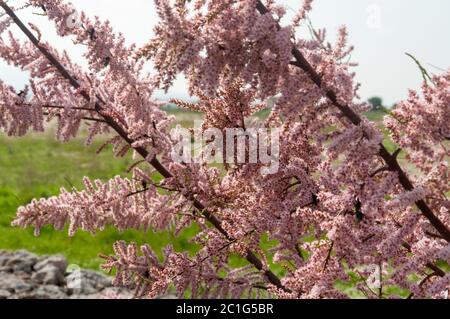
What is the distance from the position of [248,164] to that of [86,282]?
7167 mm

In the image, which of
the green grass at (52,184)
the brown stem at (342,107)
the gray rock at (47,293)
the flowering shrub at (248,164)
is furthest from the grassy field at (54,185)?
the gray rock at (47,293)

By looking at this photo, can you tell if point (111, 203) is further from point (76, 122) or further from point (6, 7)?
point (6, 7)

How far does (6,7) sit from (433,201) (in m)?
2.58

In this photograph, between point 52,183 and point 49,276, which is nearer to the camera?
point 49,276

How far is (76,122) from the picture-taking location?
11.6 ft

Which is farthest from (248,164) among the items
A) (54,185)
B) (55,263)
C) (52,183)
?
(52,183)

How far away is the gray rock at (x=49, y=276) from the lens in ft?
31.5

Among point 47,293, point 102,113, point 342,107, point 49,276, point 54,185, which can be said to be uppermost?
point 54,185

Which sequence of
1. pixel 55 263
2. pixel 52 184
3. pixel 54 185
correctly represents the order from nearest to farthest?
pixel 55 263 → pixel 54 185 → pixel 52 184

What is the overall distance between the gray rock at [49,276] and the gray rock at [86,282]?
0.48 ft

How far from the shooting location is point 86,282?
966cm

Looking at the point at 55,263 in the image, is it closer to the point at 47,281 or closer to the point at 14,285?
the point at 47,281
